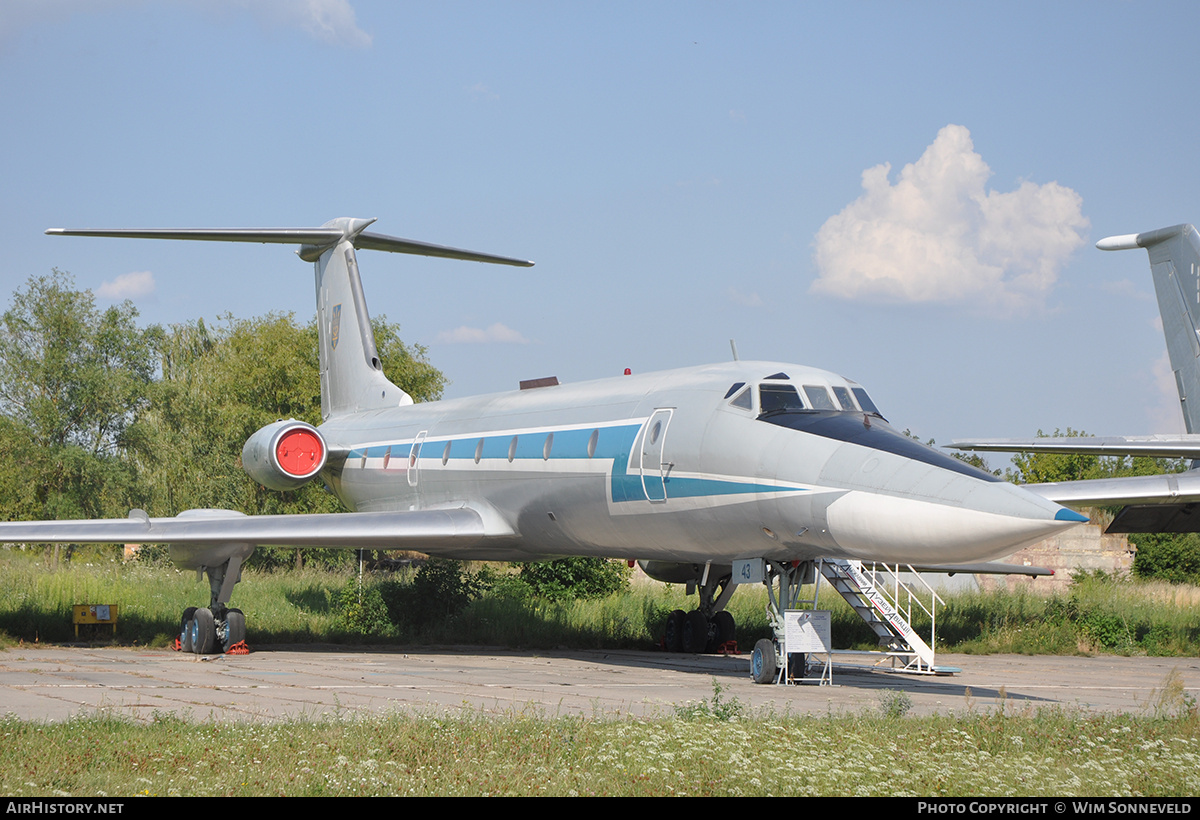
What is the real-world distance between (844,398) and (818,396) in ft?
0.99

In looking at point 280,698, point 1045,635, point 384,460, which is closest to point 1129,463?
point 1045,635

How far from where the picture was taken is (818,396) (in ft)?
42.9

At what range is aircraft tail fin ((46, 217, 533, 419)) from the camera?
74.2 feet

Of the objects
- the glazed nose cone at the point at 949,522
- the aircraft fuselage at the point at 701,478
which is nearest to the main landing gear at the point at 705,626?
the aircraft fuselage at the point at 701,478

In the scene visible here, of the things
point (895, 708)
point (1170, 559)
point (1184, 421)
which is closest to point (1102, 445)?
point (1184, 421)

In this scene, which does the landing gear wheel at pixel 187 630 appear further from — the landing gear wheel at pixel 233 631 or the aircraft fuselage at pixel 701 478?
the aircraft fuselage at pixel 701 478

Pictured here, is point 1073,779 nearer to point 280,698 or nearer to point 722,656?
point 280,698

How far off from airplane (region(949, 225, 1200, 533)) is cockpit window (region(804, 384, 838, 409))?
405cm

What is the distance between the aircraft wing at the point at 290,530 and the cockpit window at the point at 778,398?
16.2ft

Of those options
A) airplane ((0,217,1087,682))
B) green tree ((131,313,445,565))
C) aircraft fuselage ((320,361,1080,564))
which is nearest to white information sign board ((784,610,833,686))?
airplane ((0,217,1087,682))

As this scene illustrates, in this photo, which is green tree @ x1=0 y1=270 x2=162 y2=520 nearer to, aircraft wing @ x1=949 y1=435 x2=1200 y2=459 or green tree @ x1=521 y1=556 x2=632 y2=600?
green tree @ x1=521 y1=556 x2=632 y2=600

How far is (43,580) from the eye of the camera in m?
20.9

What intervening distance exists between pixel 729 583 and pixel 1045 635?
5.78 metres

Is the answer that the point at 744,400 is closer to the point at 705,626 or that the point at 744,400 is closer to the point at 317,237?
the point at 705,626
